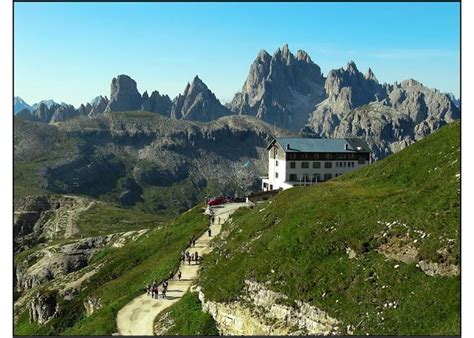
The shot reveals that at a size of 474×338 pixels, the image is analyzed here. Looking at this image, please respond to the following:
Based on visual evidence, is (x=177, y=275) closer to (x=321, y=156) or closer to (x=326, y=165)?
(x=321, y=156)

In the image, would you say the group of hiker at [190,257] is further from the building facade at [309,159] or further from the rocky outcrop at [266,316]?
the building facade at [309,159]

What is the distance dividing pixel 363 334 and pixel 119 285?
41.2 meters

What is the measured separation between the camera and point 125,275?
227ft

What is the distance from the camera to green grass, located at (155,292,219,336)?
4050 cm

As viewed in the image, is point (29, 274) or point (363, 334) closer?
point (363, 334)

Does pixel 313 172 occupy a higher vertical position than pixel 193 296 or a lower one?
higher

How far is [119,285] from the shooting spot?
64.6 meters

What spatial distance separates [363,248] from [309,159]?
64.9m

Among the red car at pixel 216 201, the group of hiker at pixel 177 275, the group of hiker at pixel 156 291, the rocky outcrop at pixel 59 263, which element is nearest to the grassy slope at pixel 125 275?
the group of hiker at pixel 177 275

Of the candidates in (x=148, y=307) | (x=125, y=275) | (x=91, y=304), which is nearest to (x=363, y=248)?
(x=148, y=307)

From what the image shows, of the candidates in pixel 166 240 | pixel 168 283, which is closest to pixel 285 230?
pixel 168 283

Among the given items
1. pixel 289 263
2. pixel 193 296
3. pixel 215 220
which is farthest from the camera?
pixel 215 220

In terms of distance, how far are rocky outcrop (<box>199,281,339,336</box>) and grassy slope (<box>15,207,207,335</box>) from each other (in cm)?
1246

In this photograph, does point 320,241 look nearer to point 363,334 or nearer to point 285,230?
point 285,230
